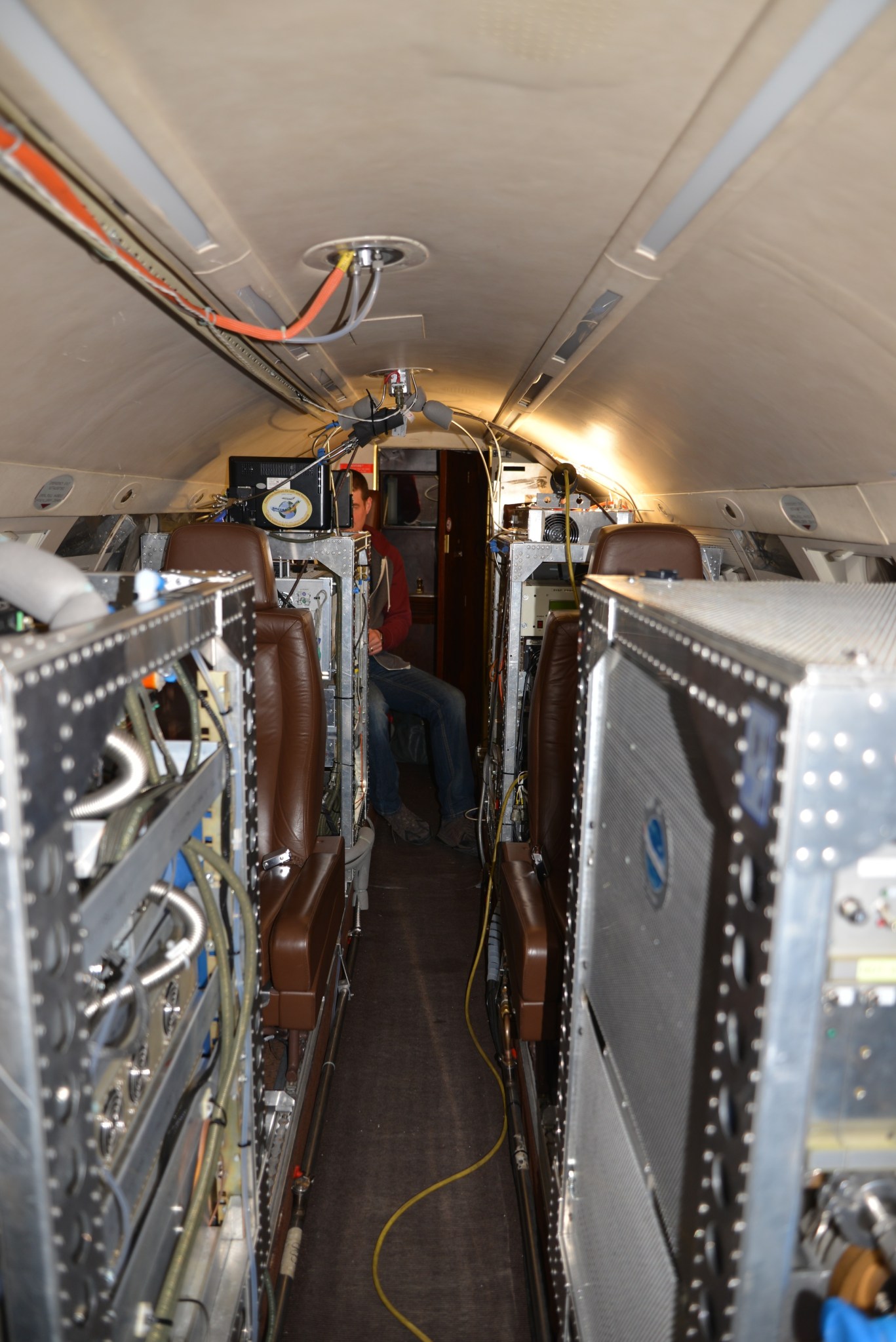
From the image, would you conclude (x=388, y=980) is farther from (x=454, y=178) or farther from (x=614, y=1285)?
(x=454, y=178)

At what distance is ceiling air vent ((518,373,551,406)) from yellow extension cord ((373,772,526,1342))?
8.84ft

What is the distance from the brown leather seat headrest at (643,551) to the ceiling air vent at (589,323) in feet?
3.14

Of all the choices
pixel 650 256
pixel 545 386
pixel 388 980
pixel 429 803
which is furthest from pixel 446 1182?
pixel 545 386

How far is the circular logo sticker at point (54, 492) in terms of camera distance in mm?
4098

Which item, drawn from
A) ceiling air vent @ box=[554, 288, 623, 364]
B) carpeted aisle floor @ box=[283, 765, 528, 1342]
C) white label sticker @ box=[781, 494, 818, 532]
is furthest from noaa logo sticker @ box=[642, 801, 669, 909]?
white label sticker @ box=[781, 494, 818, 532]

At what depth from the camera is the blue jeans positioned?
18.9ft

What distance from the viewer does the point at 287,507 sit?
394 cm

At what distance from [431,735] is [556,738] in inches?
116

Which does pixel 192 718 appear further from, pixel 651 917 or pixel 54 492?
pixel 54 492

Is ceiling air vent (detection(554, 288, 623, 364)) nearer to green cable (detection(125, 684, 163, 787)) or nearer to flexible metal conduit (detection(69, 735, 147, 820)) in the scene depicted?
green cable (detection(125, 684, 163, 787))

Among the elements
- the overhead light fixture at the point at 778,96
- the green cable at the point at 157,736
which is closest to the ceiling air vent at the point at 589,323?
the overhead light fixture at the point at 778,96

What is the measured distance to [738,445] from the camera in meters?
4.17

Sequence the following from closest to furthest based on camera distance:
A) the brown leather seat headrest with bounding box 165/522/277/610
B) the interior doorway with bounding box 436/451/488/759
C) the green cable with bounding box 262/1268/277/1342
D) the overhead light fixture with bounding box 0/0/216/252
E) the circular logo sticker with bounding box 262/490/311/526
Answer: the overhead light fixture with bounding box 0/0/216/252 → the green cable with bounding box 262/1268/277/1342 → the brown leather seat headrest with bounding box 165/522/277/610 → the circular logo sticker with bounding box 262/490/311/526 → the interior doorway with bounding box 436/451/488/759

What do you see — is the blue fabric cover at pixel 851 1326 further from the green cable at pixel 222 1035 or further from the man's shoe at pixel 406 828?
the man's shoe at pixel 406 828
